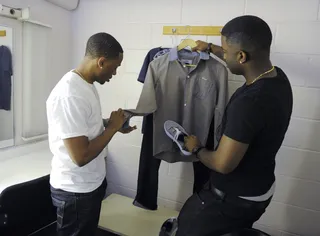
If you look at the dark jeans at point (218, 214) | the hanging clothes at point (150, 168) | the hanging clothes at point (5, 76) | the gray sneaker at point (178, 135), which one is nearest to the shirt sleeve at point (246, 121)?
the dark jeans at point (218, 214)

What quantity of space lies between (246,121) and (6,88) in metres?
1.77

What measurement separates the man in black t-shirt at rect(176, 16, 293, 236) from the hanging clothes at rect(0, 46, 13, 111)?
1.56 metres

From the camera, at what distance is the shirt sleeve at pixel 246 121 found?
3.49ft

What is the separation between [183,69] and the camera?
6.06ft

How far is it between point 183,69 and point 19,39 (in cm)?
127

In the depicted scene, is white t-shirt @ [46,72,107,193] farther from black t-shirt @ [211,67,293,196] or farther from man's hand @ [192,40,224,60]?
man's hand @ [192,40,224,60]

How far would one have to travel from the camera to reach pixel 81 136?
1.17 m

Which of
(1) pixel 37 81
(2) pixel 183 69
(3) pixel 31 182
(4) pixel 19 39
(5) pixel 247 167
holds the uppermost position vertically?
(4) pixel 19 39

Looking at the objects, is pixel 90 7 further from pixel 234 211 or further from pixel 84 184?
pixel 234 211

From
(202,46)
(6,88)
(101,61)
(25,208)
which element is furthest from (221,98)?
(6,88)

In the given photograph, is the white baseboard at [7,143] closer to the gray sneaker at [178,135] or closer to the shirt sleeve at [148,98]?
the shirt sleeve at [148,98]

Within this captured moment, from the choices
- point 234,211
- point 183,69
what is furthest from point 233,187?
point 183,69

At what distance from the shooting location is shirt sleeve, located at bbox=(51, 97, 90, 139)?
1153mm

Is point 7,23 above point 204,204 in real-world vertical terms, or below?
above
